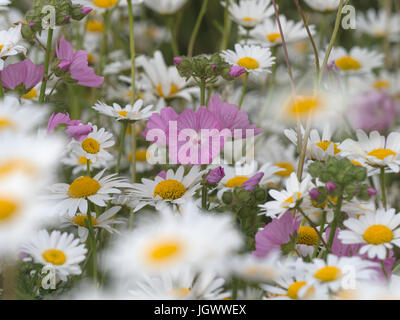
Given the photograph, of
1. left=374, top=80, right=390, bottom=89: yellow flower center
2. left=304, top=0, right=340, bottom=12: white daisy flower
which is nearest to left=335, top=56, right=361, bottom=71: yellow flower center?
left=304, top=0, right=340, bottom=12: white daisy flower

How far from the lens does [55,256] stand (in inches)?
20.0

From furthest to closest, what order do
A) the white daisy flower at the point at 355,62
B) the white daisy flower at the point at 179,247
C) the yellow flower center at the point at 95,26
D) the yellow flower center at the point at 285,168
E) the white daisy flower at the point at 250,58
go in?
the yellow flower center at the point at 95,26 < the white daisy flower at the point at 355,62 < the yellow flower center at the point at 285,168 < the white daisy flower at the point at 250,58 < the white daisy flower at the point at 179,247

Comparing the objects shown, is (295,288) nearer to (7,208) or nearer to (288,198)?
(288,198)

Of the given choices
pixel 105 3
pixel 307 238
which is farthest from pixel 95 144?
pixel 105 3

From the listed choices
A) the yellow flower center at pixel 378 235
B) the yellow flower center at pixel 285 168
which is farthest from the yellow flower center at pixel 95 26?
the yellow flower center at pixel 378 235

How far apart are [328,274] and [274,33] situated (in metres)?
0.50

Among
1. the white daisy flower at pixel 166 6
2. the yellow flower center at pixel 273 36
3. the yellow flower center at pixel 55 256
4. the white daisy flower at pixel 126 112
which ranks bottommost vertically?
the yellow flower center at pixel 55 256

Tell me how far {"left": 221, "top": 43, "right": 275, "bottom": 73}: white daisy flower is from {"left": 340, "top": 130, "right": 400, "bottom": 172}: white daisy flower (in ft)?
0.50

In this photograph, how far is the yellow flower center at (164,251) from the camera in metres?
0.41

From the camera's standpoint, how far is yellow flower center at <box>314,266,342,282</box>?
0.45 metres

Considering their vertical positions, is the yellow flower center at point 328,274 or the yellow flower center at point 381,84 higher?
the yellow flower center at point 381,84

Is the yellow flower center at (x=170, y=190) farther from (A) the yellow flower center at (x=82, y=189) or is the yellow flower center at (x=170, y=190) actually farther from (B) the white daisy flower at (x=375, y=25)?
(B) the white daisy flower at (x=375, y=25)

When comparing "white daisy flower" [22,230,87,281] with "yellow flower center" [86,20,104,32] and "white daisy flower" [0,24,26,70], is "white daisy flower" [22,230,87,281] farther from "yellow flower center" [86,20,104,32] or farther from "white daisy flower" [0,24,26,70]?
"yellow flower center" [86,20,104,32]
